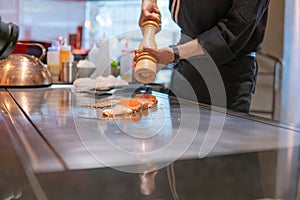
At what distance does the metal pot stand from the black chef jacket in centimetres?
53

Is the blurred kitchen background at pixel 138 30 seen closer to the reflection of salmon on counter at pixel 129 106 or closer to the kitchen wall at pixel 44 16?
the kitchen wall at pixel 44 16

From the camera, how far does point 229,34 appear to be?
94 centimetres

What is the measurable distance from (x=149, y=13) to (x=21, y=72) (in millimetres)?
542

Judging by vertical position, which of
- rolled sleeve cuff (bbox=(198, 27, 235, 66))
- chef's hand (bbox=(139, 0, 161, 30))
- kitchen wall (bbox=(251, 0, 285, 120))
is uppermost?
chef's hand (bbox=(139, 0, 161, 30))

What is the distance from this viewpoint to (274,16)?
8.27 ft

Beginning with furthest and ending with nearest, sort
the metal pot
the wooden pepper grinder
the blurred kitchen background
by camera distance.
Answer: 1. the blurred kitchen background
2. the metal pot
3. the wooden pepper grinder

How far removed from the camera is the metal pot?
125cm

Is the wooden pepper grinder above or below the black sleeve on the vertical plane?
below

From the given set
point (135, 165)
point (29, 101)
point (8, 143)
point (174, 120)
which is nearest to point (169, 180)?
point (135, 165)

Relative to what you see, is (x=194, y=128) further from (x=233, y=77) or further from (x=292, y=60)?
(x=292, y=60)

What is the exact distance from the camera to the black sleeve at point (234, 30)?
36.0 inches

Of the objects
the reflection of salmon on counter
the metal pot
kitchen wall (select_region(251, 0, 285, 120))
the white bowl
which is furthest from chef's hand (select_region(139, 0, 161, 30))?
kitchen wall (select_region(251, 0, 285, 120))

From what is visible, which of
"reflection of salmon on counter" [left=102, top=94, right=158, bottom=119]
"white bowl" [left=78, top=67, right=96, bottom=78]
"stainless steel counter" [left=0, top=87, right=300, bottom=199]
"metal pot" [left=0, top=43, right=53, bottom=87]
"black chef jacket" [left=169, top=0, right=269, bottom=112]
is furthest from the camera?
"white bowl" [left=78, top=67, right=96, bottom=78]

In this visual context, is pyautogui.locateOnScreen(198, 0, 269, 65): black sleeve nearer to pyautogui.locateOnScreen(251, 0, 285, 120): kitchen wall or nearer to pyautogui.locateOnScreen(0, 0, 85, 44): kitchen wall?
pyautogui.locateOnScreen(251, 0, 285, 120): kitchen wall
